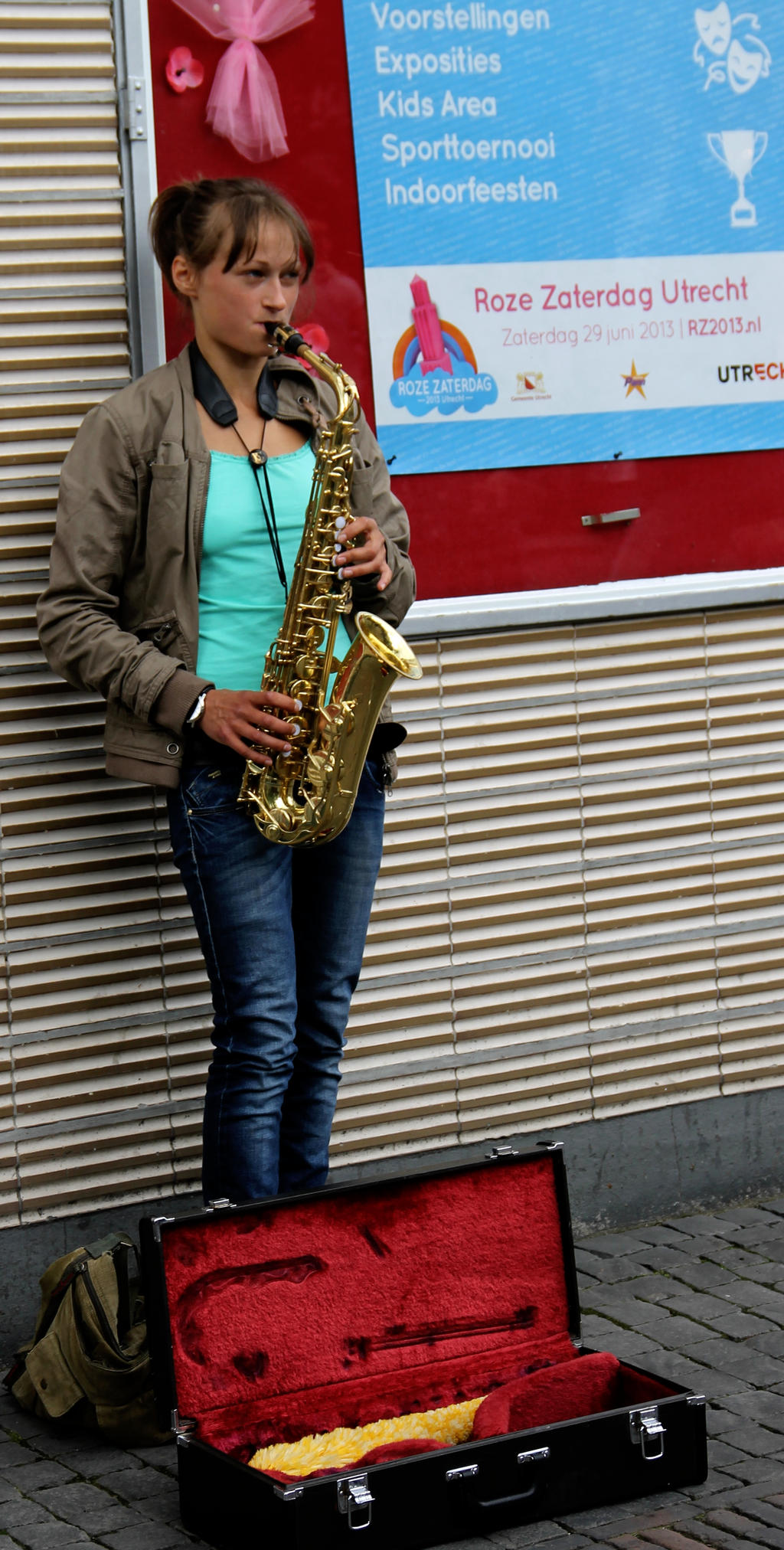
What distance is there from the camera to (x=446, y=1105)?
14.3 feet

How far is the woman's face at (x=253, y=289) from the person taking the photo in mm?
3500

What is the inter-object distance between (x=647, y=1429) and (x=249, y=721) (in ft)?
4.85

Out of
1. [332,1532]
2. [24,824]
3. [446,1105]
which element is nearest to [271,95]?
[24,824]

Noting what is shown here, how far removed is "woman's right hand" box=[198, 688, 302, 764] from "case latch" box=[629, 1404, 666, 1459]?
1.37 metres

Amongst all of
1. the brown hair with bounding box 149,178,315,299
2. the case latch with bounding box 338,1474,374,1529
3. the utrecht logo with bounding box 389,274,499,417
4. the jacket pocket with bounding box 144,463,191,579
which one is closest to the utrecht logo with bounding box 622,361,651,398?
the utrecht logo with bounding box 389,274,499,417

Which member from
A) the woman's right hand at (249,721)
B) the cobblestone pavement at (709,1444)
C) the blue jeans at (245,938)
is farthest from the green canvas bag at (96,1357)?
the woman's right hand at (249,721)

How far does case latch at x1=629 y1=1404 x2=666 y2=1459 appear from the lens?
9.96 ft

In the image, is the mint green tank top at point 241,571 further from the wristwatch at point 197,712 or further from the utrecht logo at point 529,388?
the utrecht logo at point 529,388

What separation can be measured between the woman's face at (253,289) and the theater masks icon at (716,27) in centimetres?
168

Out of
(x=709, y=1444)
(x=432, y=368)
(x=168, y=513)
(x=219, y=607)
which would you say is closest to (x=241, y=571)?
(x=219, y=607)

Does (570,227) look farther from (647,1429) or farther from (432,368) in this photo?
(647,1429)

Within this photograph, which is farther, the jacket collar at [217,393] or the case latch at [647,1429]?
the jacket collar at [217,393]

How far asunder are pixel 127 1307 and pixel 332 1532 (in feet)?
2.65

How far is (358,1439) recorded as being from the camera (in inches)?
125
